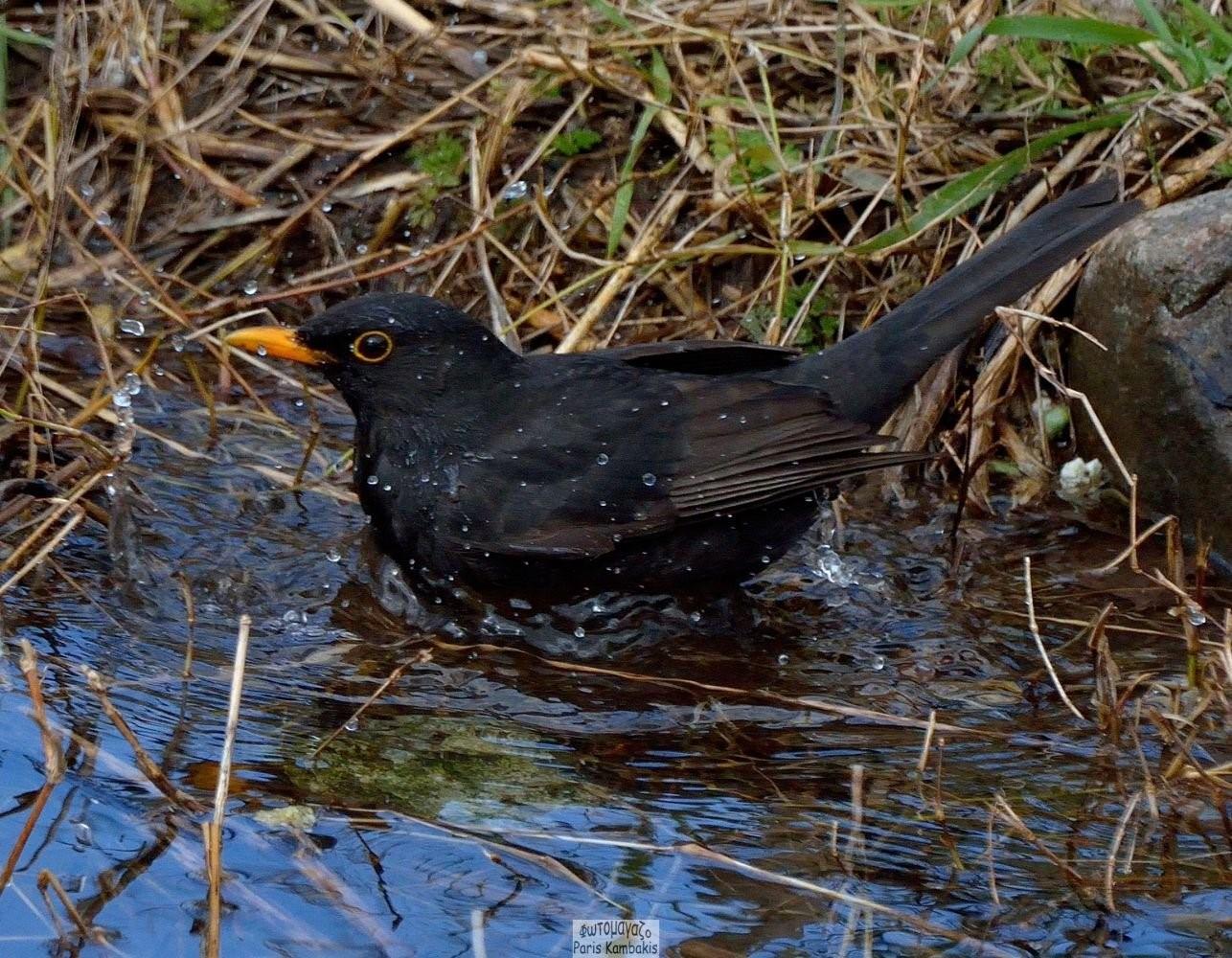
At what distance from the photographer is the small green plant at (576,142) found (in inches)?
263

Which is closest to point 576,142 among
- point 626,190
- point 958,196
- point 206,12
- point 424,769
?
point 626,190

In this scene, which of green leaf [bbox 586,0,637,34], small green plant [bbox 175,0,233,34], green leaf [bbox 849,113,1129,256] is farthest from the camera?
small green plant [bbox 175,0,233,34]

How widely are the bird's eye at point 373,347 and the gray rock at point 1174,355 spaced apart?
2.25 metres

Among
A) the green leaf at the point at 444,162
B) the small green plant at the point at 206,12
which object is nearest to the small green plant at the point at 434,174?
the green leaf at the point at 444,162

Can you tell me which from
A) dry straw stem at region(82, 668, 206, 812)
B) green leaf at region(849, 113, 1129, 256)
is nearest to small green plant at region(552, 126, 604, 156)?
green leaf at region(849, 113, 1129, 256)

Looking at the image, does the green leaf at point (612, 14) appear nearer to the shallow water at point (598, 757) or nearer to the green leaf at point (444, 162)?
the green leaf at point (444, 162)

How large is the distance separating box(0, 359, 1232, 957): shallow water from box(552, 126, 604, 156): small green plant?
192cm

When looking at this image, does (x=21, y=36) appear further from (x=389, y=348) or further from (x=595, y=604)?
(x=595, y=604)

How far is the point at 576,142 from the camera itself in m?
6.72

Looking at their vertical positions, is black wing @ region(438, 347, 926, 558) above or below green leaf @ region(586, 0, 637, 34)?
below

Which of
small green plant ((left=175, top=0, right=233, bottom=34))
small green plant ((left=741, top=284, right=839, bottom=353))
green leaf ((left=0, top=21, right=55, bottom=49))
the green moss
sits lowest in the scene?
the green moss

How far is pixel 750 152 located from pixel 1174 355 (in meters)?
1.94

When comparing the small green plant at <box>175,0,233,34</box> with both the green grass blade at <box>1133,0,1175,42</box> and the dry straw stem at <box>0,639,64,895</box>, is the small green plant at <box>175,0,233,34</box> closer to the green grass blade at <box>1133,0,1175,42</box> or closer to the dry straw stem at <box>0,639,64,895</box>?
the green grass blade at <box>1133,0,1175,42</box>

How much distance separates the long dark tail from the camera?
5133mm
